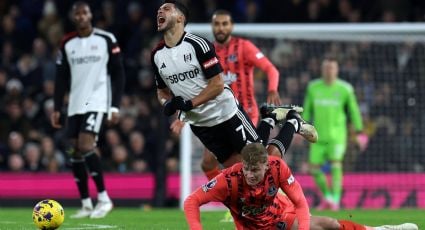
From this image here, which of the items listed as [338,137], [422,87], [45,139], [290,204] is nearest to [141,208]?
[45,139]

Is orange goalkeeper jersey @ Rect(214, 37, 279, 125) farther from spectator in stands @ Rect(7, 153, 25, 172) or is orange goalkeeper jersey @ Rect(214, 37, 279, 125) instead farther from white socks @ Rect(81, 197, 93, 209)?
spectator in stands @ Rect(7, 153, 25, 172)

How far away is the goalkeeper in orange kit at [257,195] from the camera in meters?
7.95

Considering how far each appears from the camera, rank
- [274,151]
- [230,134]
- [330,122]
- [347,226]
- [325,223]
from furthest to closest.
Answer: [330,122], [230,134], [274,151], [347,226], [325,223]

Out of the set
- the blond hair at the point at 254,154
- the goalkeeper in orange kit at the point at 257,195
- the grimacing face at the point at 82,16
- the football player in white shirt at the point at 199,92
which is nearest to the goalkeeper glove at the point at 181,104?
the football player in white shirt at the point at 199,92

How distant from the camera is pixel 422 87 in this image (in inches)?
662

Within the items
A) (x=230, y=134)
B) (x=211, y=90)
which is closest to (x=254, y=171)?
(x=211, y=90)

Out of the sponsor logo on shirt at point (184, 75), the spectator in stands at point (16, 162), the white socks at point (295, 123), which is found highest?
the sponsor logo on shirt at point (184, 75)

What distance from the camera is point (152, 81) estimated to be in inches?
749

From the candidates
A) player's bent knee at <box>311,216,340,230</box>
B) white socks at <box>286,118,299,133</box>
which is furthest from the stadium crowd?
player's bent knee at <box>311,216,340,230</box>

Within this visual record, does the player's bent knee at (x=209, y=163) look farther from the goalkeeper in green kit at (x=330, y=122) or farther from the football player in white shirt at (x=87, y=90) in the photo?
the goalkeeper in green kit at (x=330, y=122)

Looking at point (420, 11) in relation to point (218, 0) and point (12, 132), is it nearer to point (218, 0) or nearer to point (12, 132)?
point (218, 0)

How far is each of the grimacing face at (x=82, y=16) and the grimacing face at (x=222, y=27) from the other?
4.99 ft

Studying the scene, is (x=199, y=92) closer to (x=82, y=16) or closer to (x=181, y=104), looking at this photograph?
(x=181, y=104)

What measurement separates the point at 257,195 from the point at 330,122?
Result: 7608 mm
